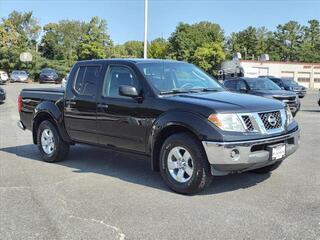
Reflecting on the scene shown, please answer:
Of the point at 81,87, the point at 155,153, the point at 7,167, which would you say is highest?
the point at 81,87

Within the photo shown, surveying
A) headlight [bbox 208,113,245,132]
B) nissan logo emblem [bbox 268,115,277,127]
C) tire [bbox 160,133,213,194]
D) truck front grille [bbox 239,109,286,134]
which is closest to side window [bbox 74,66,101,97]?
tire [bbox 160,133,213,194]

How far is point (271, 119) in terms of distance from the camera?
6445 mm

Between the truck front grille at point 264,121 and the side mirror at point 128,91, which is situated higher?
the side mirror at point 128,91

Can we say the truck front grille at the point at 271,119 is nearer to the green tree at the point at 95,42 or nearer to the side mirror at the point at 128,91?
the side mirror at the point at 128,91

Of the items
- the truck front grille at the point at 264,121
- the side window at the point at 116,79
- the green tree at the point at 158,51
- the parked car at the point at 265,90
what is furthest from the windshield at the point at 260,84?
the green tree at the point at 158,51

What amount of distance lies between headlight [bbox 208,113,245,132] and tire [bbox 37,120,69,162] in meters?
3.56

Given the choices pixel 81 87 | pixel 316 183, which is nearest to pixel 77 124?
pixel 81 87

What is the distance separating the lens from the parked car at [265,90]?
16.8m

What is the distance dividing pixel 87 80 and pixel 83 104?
419 mm

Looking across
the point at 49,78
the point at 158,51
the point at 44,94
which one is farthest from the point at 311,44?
the point at 44,94

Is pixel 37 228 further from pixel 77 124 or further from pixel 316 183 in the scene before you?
pixel 316 183

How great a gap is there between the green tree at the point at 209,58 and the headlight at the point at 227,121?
73.1 metres

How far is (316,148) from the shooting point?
33.2ft

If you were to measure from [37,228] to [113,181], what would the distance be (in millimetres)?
2198
